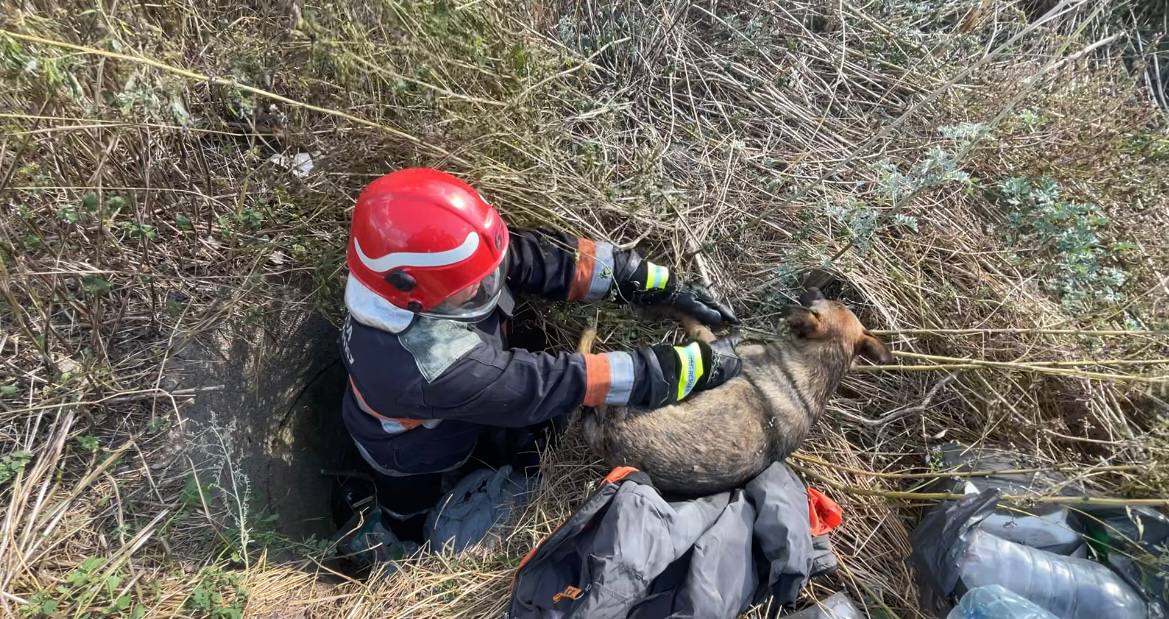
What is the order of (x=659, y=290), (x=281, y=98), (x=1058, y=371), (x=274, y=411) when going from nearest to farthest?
(x=281, y=98) < (x=1058, y=371) < (x=659, y=290) < (x=274, y=411)

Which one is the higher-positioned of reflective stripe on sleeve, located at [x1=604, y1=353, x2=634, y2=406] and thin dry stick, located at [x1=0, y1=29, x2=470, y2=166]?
thin dry stick, located at [x1=0, y1=29, x2=470, y2=166]

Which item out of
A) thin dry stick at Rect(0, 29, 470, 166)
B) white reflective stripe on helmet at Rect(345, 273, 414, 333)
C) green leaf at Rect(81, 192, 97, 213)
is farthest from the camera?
green leaf at Rect(81, 192, 97, 213)

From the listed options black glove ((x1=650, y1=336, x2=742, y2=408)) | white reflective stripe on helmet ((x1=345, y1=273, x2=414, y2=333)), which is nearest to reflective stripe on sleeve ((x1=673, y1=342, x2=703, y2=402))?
black glove ((x1=650, y1=336, x2=742, y2=408))

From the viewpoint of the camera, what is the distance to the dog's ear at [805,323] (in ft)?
9.78

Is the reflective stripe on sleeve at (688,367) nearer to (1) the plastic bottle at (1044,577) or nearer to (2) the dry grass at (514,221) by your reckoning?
(2) the dry grass at (514,221)

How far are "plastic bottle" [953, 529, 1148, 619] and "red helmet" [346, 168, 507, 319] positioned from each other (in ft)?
7.72

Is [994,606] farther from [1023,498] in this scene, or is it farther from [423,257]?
[423,257]

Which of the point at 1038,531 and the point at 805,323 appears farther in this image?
the point at 805,323

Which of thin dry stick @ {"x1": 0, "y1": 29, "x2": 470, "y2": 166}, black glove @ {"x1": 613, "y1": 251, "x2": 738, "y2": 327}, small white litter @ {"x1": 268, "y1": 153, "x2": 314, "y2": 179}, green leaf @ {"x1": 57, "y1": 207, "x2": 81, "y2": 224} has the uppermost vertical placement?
thin dry stick @ {"x1": 0, "y1": 29, "x2": 470, "y2": 166}

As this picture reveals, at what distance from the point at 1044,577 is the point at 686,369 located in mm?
1765

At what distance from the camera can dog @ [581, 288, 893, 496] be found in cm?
269

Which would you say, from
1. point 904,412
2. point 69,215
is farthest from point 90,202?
point 904,412

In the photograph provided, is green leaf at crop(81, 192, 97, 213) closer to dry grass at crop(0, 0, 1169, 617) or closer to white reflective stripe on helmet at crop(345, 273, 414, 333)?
dry grass at crop(0, 0, 1169, 617)

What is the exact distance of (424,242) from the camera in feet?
6.98
